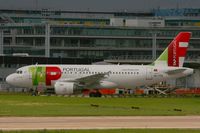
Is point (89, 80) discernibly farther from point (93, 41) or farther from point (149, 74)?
point (93, 41)

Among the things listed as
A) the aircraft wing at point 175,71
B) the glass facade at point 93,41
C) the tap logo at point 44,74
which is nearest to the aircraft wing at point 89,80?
the tap logo at point 44,74

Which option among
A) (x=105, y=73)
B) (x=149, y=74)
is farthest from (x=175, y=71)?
(x=105, y=73)

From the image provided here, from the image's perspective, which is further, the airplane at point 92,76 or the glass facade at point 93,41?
the glass facade at point 93,41

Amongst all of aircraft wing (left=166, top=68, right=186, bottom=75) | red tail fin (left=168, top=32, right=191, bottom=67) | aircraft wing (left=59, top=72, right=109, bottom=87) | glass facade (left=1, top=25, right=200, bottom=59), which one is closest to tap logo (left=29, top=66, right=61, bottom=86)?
aircraft wing (left=59, top=72, right=109, bottom=87)

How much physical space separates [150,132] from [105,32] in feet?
486

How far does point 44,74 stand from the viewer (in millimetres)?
98750

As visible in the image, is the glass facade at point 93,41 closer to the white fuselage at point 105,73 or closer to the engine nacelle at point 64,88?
the white fuselage at point 105,73

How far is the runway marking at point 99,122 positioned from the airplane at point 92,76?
4688 centimetres

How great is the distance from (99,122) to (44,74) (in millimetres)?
52632

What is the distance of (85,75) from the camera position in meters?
99.9

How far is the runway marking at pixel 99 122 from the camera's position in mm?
43438

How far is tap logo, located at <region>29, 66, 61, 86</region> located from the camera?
98875 millimetres

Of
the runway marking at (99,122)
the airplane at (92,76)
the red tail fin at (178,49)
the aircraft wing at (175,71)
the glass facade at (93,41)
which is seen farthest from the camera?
the glass facade at (93,41)

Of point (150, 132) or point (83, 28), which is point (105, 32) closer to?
point (83, 28)
